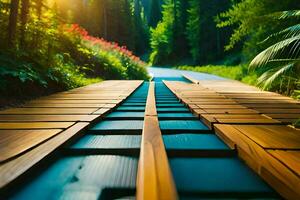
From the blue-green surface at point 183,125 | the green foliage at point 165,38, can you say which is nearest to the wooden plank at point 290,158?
the blue-green surface at point 183,125

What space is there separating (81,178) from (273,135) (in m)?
1.55

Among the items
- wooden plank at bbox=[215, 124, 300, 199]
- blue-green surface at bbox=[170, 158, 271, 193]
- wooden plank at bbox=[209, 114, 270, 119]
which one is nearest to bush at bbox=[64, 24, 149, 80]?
wooden plank at bbox=[209, 114, 270, 119]

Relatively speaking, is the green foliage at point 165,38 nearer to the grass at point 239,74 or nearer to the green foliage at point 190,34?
the green foliage at point 190,34

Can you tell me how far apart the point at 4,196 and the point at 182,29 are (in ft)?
150

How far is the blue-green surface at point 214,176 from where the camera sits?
157 centimetres

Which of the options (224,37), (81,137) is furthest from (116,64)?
(224,37)

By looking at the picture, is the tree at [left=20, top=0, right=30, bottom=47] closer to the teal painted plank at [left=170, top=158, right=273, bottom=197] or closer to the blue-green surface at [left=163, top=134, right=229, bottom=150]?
the blue-green surface at [left=163, top=134, right=229, bottom=150]

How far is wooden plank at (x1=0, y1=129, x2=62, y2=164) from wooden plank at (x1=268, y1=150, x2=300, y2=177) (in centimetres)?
150

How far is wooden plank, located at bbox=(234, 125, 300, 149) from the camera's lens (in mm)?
2145

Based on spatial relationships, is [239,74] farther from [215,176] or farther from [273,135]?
[215,176]

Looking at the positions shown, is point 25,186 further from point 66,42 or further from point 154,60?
point 154,60

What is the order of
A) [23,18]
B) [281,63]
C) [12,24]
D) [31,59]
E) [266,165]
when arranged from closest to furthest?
1. [266,165]
2. [12,24]
3. [31,59]
4. [23,18]
5. [281,63]

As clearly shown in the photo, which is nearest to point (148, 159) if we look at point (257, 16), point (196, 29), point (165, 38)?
point (257, 16)

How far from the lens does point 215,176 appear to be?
1.73 meters
